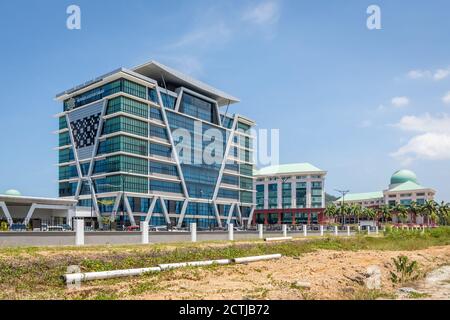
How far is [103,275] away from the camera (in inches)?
833

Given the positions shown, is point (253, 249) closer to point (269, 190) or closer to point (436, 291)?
point (436, 291)

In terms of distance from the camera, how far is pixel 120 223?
85.8 m

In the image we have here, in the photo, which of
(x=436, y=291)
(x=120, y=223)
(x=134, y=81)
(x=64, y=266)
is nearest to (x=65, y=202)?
(x=120, y=223)

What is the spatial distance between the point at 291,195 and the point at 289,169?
32.5 ft

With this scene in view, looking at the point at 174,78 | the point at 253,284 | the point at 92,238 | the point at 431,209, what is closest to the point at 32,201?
the point at 174,78

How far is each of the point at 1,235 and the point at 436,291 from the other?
88.9 feet

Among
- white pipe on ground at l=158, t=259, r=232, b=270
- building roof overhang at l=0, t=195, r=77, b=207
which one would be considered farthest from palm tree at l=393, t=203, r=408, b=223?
white pipe on ground at l=158, t=259, r=232, b=270

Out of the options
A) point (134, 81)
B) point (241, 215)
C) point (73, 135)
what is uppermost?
point (134, 81)

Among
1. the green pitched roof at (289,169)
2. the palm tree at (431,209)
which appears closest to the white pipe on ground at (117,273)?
the green pitched roof at (289,169)

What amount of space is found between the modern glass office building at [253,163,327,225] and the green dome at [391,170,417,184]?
43.9m

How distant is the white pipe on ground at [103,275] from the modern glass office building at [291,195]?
13298 centimetres

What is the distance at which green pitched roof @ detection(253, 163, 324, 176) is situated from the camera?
157 meters

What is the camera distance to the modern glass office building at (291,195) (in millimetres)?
153000
